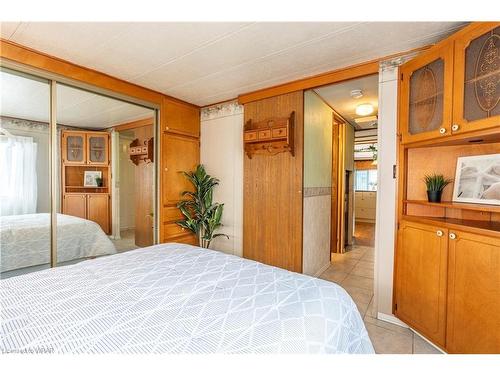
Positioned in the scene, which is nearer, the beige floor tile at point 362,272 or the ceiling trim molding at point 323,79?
the ceiling trim molding at point 323,79

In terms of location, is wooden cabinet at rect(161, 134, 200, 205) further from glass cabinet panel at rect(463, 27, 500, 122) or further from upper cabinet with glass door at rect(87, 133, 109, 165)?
glass cabinet panel at rect(463, 27, 500, 122)

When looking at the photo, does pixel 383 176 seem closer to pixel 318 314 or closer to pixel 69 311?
pixel 318 314

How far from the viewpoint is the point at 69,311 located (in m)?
1.00

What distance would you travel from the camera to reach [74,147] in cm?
254

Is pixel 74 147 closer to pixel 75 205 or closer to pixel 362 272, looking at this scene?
pixel 75 205

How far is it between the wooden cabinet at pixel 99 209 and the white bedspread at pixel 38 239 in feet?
0.24


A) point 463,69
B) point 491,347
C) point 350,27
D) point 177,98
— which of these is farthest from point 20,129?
point 491,347

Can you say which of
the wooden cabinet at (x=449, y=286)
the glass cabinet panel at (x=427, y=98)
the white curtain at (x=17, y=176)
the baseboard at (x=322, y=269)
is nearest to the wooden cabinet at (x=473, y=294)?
the wooden cabinet at (x=449, y=286)

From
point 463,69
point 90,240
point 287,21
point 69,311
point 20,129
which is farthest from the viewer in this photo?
point 90,240

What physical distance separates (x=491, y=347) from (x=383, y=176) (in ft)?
4.47

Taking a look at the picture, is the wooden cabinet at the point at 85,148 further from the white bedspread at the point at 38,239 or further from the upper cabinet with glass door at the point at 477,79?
the upper cabinet with glass door at the point at 477,79

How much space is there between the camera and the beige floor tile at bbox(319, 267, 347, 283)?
3.22 meters

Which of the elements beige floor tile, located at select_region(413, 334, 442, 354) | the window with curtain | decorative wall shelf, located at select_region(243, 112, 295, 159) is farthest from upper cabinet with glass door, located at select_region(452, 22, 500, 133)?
the window with curtain

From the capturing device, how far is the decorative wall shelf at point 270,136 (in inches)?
111
